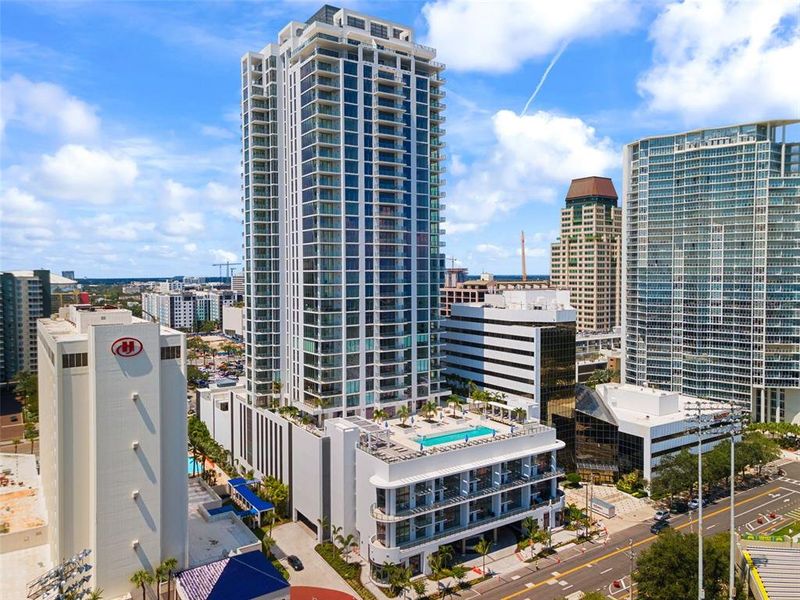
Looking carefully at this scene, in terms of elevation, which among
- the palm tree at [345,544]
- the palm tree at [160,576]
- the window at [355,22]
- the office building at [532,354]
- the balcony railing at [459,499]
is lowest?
the palm tree at [345,544]

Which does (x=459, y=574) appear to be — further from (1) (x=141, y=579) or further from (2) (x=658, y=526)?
(2) (x=658, y=526)

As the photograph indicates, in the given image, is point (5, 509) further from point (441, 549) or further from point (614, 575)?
point (614, 575)

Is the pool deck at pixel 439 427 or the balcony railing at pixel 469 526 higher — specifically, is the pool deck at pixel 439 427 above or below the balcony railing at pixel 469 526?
above

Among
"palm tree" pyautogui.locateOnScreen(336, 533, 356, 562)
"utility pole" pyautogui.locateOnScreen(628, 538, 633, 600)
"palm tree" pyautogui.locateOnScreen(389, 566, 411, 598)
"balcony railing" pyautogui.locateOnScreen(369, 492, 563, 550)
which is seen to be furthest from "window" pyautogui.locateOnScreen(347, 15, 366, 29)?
"utility pole" pyautogui.locateOnScreen(628, 538, 633, 600)

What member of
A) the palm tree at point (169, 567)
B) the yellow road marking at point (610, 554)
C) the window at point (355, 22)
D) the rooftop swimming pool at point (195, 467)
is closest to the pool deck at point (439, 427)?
the yellow road marking at point (610, 554)

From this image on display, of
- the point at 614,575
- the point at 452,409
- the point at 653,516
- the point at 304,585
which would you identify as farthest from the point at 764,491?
the point at 304,585

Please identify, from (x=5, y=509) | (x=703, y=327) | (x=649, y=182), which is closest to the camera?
(x=5, y=509)

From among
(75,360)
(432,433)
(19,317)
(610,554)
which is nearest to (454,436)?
(432,433)

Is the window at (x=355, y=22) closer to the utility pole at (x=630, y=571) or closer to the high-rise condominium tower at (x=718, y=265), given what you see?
the high-rise condominium tower at (x=718, y=265)
